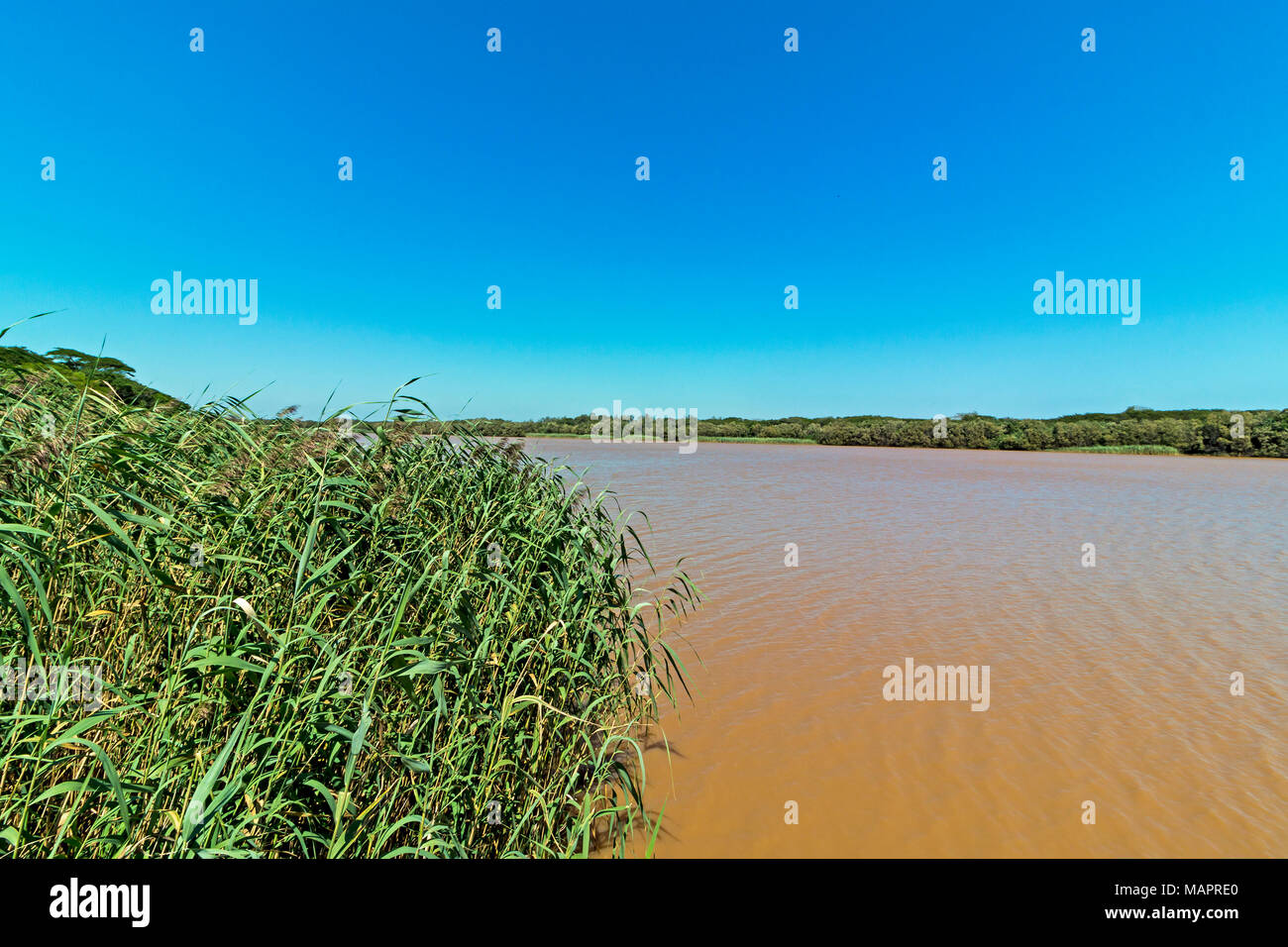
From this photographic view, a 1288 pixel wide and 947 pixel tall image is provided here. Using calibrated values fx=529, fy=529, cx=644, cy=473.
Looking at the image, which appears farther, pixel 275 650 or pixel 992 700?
pixel 992 700

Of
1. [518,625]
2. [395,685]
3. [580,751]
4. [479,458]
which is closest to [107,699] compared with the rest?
[395,685]

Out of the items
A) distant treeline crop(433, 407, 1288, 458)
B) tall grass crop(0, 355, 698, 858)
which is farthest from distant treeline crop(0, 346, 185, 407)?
distant treeline crop(433, 407, 1288, 458)

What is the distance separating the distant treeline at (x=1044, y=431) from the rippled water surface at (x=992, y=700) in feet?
58.0

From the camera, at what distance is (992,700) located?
477cm

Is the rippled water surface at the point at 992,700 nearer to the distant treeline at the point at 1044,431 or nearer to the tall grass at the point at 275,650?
the tall grass at the point at 275,650

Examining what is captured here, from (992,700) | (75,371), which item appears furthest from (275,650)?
(992,700)

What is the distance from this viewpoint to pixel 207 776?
5.46 ft

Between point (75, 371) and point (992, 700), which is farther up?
point (75, 371)

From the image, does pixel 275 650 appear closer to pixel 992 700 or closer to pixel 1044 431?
pixel 992 700

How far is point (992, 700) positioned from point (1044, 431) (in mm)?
54978

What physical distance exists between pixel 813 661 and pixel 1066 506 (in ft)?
49.1

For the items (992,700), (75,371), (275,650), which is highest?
(75,371)

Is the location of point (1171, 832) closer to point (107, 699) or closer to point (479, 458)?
point (479, 458)

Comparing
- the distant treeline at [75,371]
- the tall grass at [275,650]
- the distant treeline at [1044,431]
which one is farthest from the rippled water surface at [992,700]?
the distant treeline at [1044,431]
